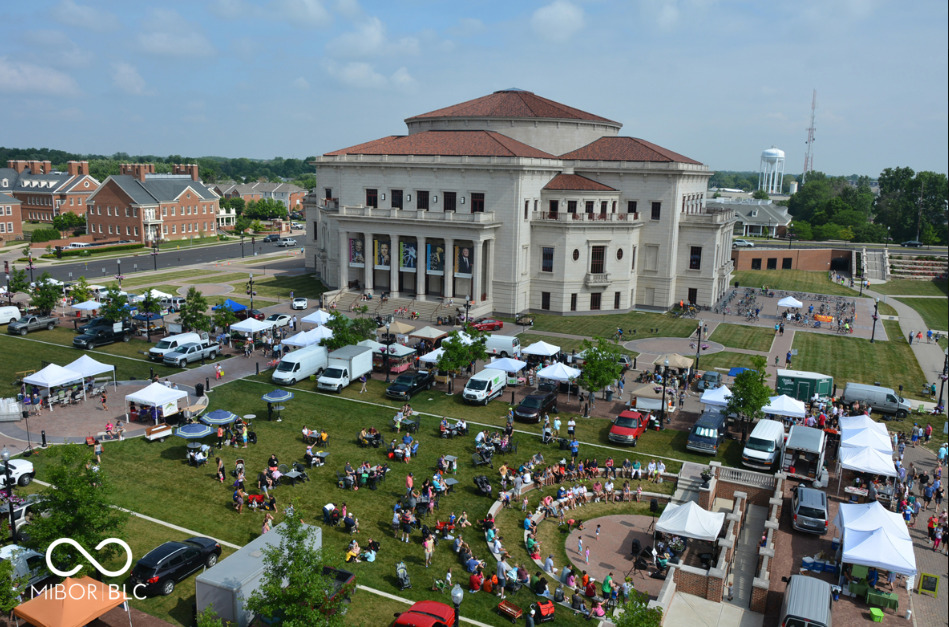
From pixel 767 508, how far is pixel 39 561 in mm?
28692

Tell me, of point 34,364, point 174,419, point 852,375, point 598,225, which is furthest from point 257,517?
point 598,225

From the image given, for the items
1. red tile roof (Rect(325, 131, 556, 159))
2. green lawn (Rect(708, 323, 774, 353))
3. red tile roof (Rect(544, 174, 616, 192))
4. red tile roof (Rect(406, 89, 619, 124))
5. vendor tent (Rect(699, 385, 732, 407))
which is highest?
red tile roof (Rect(406, 89, 619, 124))

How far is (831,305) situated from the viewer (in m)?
76.1

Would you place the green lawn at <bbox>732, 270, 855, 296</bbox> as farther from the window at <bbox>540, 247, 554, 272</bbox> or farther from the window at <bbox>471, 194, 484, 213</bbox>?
the window at <bbox>471, 194, 484, 213</bbox>

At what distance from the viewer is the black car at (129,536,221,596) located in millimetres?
22609

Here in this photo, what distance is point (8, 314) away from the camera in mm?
58438

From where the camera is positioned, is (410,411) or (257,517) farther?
(410,411)

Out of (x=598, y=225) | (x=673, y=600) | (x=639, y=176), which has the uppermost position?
(x=639, y=176)

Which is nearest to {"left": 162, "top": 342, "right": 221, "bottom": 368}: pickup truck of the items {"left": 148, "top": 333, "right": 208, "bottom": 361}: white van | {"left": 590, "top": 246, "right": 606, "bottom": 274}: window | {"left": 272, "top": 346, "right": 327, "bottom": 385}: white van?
{"left": 148, "top": 333, "right": 208, "bottom": 361}: white van

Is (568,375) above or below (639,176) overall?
below

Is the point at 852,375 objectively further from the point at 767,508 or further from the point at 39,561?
the point at 39,561

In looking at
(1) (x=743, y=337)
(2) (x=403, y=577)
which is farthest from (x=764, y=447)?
(1) (x=743, y=337)

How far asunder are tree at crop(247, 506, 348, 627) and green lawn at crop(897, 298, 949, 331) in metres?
67.3

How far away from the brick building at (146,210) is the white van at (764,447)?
103m
